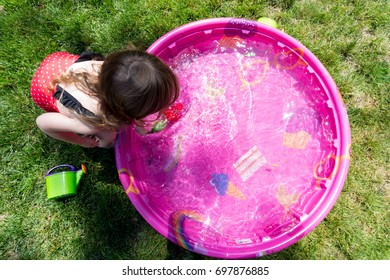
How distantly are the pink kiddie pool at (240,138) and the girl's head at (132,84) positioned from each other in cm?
46

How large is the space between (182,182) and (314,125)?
99cm

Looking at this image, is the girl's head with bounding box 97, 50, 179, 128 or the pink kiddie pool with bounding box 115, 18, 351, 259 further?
the pink kiddie pool with bounding box 115, 18, 351, 259

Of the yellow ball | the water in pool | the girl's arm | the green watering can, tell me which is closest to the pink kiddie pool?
the water in pool

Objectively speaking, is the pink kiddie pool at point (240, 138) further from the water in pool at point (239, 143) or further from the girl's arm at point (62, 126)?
the girl's arm at point (62, 126)

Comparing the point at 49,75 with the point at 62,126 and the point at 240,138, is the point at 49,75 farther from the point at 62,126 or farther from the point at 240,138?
the point at 240,138

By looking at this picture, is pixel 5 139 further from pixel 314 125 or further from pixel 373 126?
pixel 373 126

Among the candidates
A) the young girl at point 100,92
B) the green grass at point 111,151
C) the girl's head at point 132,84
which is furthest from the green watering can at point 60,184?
the girl's head at point 132,84

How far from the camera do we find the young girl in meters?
1.51

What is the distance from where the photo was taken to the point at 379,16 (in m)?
2.48

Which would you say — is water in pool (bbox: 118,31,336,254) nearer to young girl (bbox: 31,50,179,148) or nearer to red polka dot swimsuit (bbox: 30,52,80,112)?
young girl (bbox: 31,50,179,148)

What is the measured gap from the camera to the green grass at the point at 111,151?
7.32 ft

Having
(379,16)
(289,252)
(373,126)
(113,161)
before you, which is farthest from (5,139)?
(379,16)

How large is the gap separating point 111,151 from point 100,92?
80 cm

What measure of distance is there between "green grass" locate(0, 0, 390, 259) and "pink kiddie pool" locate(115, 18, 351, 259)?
0.24 m
